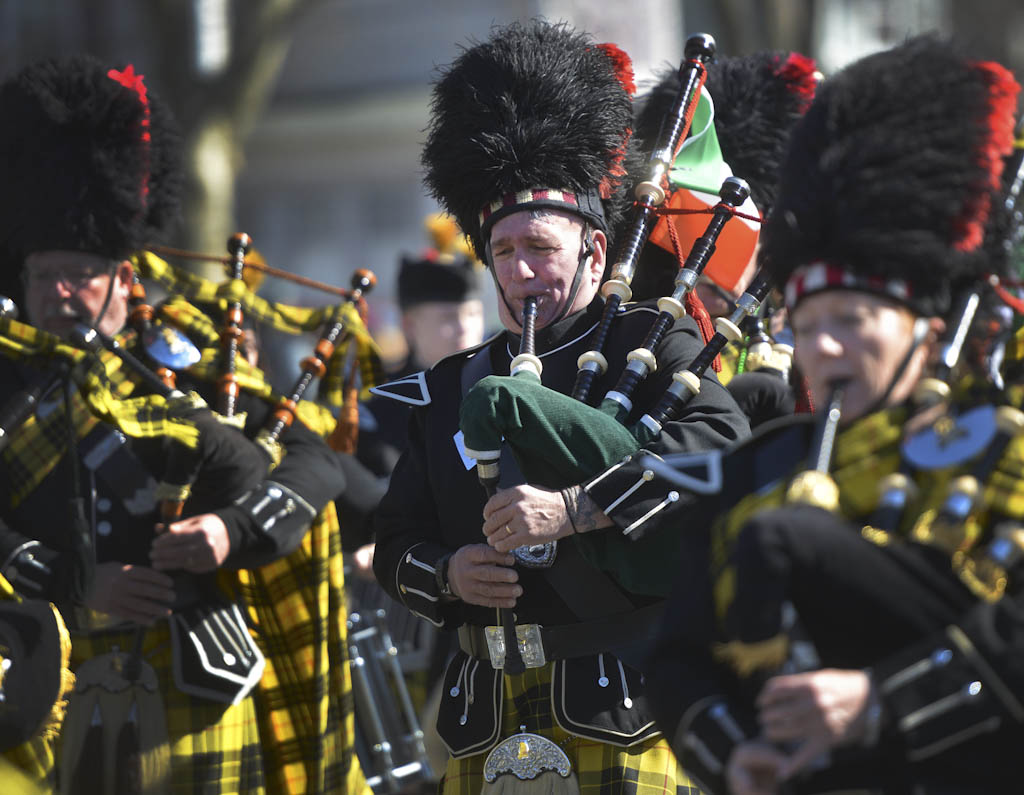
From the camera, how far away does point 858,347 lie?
7.24ft

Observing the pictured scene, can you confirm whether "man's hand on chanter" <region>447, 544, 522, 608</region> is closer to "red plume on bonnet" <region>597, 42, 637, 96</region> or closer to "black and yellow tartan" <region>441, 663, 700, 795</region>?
"black and yellow tartan" <region>441, 663, 700, 795</region>

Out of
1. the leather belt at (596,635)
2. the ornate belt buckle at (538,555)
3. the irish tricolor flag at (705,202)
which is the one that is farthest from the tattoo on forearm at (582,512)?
the irish tricolor flag at (705,202)

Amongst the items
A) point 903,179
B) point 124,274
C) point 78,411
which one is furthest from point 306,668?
point 903,179

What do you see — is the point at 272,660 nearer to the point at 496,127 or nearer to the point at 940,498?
the point at 496,127

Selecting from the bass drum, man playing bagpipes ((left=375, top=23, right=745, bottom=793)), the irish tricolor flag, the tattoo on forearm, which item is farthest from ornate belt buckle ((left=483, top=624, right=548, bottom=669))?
the bass drum

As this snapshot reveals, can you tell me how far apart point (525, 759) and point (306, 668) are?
120cm

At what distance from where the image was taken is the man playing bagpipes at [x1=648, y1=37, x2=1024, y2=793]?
199 centimetres

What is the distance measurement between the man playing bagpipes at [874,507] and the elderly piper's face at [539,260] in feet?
2.83

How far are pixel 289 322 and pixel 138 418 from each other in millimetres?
848

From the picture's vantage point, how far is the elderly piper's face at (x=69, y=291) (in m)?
3.88

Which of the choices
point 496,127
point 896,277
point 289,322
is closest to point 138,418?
point 289,322

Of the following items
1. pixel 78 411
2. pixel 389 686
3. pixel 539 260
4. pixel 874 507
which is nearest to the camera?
pixel 874 507

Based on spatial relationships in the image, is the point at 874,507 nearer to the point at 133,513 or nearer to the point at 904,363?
the point at 904,363

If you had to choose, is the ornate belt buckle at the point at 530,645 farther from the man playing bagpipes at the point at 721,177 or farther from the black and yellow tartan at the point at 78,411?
the black and yellow tartan at the point at 78,411
